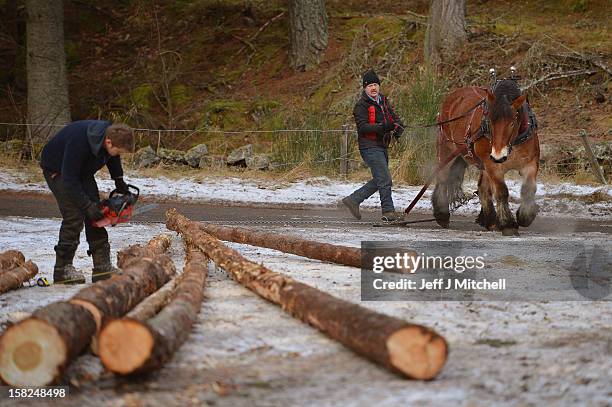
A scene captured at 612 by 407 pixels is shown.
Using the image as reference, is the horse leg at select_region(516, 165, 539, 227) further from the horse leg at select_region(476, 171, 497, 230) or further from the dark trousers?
the dark trousers

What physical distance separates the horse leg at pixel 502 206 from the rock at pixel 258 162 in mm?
8296

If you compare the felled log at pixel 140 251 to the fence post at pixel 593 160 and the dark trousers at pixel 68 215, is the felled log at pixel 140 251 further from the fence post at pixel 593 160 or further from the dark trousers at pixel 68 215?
the fence post at pixel 593 160

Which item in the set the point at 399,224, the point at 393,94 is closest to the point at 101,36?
the point at 393,94

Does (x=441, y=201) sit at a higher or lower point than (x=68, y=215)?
lower

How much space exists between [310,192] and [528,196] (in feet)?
20.6

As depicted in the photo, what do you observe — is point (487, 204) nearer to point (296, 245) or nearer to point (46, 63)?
point (296, 245)

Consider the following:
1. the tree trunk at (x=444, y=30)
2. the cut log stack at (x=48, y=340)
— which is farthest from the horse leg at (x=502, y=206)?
the tree trunk at (x=444, y=30)

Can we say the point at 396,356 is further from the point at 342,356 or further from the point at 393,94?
the point at 393,94

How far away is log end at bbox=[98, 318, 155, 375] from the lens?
3.79 metres

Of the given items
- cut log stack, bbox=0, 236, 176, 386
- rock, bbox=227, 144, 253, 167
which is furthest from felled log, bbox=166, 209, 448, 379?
rock, bbox=227, 144, 253, 167

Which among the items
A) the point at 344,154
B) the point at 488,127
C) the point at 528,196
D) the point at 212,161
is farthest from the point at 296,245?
the point at 212,161

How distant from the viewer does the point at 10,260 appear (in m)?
7.34

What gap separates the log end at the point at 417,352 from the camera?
3758 mm

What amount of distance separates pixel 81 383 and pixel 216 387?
66cm
